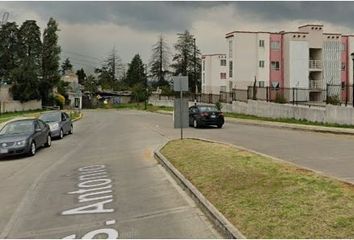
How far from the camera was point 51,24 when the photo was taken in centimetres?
9919

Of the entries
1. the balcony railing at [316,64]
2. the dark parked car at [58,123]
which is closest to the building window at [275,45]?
the balcony railing at [316,64]

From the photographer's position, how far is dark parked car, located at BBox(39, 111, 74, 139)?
87.9ft

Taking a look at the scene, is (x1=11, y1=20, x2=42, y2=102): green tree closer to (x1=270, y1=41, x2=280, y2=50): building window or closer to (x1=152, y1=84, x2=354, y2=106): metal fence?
(x1=152, y1=84, x2=354, y2=106): metal fence

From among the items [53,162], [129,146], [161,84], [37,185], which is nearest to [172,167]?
[37,185]

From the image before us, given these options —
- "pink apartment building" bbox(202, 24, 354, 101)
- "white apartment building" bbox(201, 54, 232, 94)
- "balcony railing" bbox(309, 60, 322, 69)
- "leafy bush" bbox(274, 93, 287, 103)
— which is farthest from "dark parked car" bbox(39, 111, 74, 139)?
"white apartment building" bbox(201, 54, 232, 94)

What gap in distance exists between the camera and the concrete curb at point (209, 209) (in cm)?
697

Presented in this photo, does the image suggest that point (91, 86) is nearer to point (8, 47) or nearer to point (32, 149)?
point (8, 47)

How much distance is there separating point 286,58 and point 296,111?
40486 millimetres

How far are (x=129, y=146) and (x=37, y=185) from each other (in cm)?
923

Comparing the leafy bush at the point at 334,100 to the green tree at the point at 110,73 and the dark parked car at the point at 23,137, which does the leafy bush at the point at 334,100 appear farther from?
the green tree at the point at 110,73

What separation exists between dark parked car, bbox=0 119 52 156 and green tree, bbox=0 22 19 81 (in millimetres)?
85902

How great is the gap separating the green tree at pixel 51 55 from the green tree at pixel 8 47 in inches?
310

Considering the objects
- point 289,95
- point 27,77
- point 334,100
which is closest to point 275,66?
point 289,95

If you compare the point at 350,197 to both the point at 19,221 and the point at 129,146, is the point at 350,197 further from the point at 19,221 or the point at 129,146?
the point at 129,146
